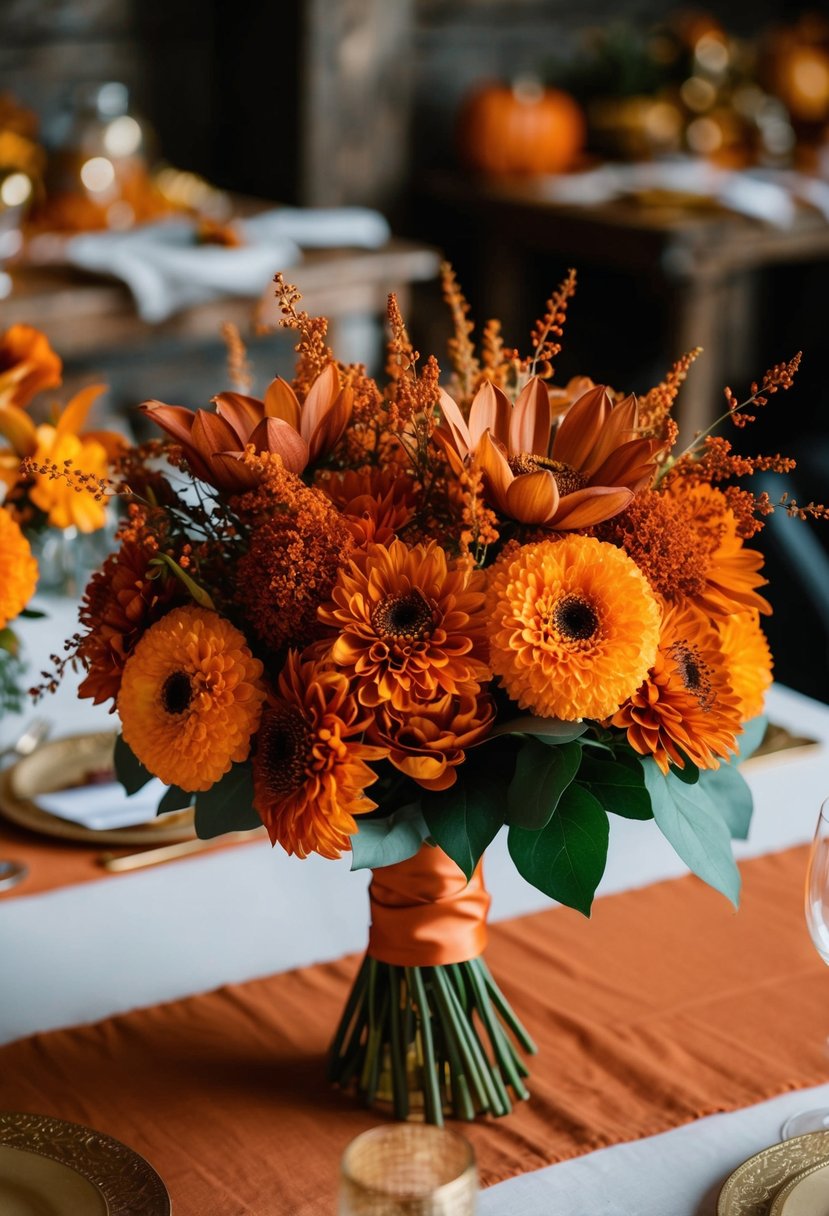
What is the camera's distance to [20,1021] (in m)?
0.92

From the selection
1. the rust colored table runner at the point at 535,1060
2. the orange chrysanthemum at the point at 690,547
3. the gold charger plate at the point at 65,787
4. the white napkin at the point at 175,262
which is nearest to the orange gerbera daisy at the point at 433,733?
the orange chrysanthemum at the point at 690,547

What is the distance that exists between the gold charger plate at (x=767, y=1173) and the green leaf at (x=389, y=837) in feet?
0.76

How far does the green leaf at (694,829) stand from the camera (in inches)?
28.9

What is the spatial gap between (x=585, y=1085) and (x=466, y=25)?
3392 millimetres

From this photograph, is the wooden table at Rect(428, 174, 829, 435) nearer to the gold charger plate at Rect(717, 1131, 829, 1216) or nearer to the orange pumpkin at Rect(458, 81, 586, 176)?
the orange pumpkin at Rect(458, 81, 586, 176)

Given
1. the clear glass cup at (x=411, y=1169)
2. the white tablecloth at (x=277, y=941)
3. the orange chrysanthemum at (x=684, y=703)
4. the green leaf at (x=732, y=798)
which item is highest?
the orange chrysanthemum at (x=684, y=703)

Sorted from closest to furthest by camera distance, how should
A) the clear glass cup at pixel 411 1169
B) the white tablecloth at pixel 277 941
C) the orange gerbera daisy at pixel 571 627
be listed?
the clear glass cup at pixel 411 1169, the orange gerbera daisy at pixel 571 627, the white tablecloth at pixel 277 941

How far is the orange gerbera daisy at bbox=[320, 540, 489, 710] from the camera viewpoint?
69 cm

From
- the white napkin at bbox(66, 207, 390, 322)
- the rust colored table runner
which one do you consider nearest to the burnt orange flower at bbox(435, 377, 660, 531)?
the rust colored table runner

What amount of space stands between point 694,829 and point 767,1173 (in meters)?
0.18

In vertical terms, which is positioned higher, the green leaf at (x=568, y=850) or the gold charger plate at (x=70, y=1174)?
the green leaf at (x=568, y=850)

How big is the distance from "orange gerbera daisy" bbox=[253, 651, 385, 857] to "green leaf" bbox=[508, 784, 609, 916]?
91 millimetres

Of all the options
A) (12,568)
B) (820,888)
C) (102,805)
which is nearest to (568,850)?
(820,888)

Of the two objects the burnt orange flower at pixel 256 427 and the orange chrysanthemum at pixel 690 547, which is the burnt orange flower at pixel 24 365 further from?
the orange chrysanthemum at pixel 690 547
